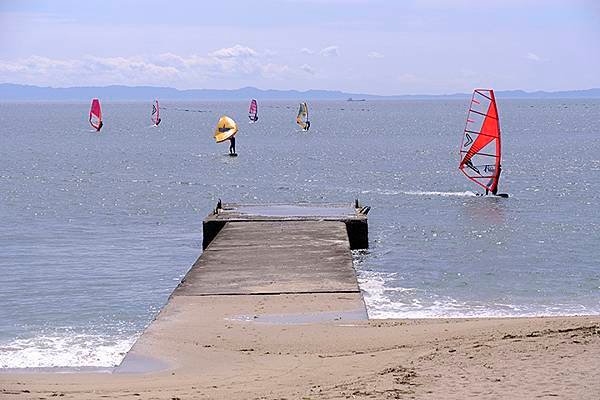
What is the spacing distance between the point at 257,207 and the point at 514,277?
28.1ft

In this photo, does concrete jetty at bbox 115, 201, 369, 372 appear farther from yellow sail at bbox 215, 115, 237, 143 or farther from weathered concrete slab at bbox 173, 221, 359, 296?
yellow sail at bbox 215, 115, 237, 143

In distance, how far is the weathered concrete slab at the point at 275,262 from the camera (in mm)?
16172

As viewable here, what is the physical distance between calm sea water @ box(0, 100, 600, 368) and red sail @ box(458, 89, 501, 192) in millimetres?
1342

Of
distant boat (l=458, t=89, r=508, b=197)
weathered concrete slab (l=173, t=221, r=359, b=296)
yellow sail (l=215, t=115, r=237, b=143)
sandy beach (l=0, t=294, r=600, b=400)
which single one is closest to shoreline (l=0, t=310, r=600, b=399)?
sandy beach (l=0, t=294, r=600, b=400)

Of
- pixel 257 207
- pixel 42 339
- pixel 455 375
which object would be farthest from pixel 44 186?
pixel 455 375

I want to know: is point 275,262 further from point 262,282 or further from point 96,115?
point 96,115

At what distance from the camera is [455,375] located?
1023 centimetres

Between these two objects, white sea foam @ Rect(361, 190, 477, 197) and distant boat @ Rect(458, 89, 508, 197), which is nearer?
distant boat @ Rect(458, 89, 508, 197)

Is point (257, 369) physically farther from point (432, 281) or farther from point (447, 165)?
point (447, 165)

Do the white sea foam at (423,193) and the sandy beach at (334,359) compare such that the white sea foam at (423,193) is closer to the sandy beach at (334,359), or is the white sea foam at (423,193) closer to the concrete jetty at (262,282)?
the concrete jetty at (262,282)

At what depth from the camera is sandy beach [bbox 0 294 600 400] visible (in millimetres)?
9859

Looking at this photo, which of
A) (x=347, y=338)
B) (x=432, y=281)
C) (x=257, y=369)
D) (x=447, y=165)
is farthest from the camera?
(x=447, y=165)

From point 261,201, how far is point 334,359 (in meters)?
27.8

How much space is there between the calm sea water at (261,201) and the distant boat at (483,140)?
51.6 inches
